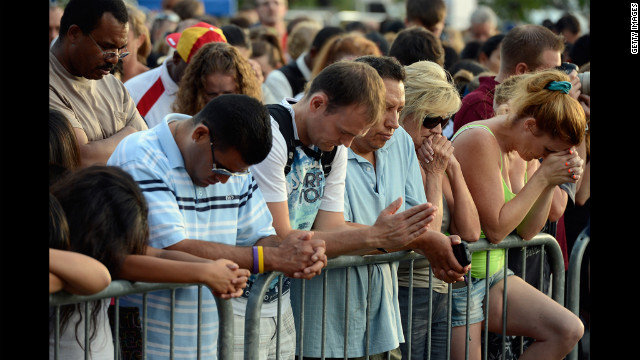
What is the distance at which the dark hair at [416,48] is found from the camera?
6078 mm

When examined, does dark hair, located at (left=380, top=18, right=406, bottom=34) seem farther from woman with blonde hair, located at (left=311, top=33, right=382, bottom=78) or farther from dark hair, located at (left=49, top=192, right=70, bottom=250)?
dark hair, located at (left=49, top=192, right=70, bottom=250)

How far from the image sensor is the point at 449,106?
4.19 metres

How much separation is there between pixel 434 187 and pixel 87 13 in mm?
1837

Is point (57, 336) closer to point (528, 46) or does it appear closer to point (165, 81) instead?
point (165, 81)

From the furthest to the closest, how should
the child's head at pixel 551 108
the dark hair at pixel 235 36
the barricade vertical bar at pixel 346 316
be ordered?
the dark hair at pixel 235 36 < the child's head at pixel 551 108 < the barricade vertical bar at pixel 346 316

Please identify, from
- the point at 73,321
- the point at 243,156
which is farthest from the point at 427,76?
the point at 73,321

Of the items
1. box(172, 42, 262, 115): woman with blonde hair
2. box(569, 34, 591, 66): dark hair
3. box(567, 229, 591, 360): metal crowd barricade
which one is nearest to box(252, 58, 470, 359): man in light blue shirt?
box(567, 229, 591, 360): metal crowd barricade

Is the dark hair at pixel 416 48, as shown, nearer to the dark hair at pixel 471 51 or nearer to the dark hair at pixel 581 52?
the dark hair at pixel 581 52

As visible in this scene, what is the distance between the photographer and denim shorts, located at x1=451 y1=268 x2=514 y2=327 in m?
4.27

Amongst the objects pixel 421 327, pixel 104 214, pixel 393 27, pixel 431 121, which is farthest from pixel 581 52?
pixel 104 214

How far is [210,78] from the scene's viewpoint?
479cm

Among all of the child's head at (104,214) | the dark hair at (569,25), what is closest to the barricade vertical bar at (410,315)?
the child's head at (104,214)
